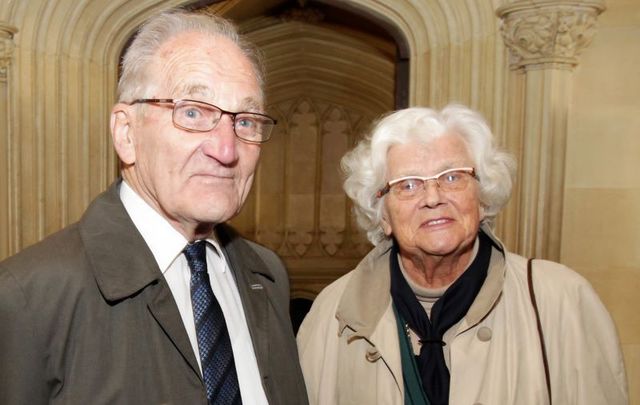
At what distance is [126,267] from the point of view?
4.25 ft

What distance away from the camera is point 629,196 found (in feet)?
11.0

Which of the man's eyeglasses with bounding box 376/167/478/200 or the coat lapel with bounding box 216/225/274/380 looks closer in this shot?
the coat lapel with bounding box 216/225/274/380

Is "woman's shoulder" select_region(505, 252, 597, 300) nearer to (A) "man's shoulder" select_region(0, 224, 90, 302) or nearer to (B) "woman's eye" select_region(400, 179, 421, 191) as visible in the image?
(B) "woman's eye" select_region(400, 179, 421, 191)

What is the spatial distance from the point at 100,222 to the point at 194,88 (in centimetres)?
32

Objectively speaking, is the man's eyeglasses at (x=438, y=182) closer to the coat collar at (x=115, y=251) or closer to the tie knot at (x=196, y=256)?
the tie knot at (x=196, y=256)

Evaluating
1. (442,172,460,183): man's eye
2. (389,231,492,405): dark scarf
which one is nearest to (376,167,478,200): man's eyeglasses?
(442,172,460,183): man's eye

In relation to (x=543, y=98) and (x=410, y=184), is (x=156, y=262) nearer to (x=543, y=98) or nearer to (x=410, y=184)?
(x=410, y=184)

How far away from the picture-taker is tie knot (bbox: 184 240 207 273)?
1.41 meters

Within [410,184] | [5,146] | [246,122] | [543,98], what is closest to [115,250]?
[246,122]

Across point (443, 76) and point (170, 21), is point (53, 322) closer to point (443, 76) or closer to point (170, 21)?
point (170, 21)

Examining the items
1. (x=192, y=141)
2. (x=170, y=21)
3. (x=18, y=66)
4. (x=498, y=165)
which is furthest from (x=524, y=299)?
(x=18, y=66)

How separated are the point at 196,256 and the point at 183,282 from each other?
0.06 m

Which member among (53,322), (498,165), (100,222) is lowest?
(53,322)

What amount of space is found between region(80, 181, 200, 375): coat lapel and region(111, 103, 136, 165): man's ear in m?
0.11
